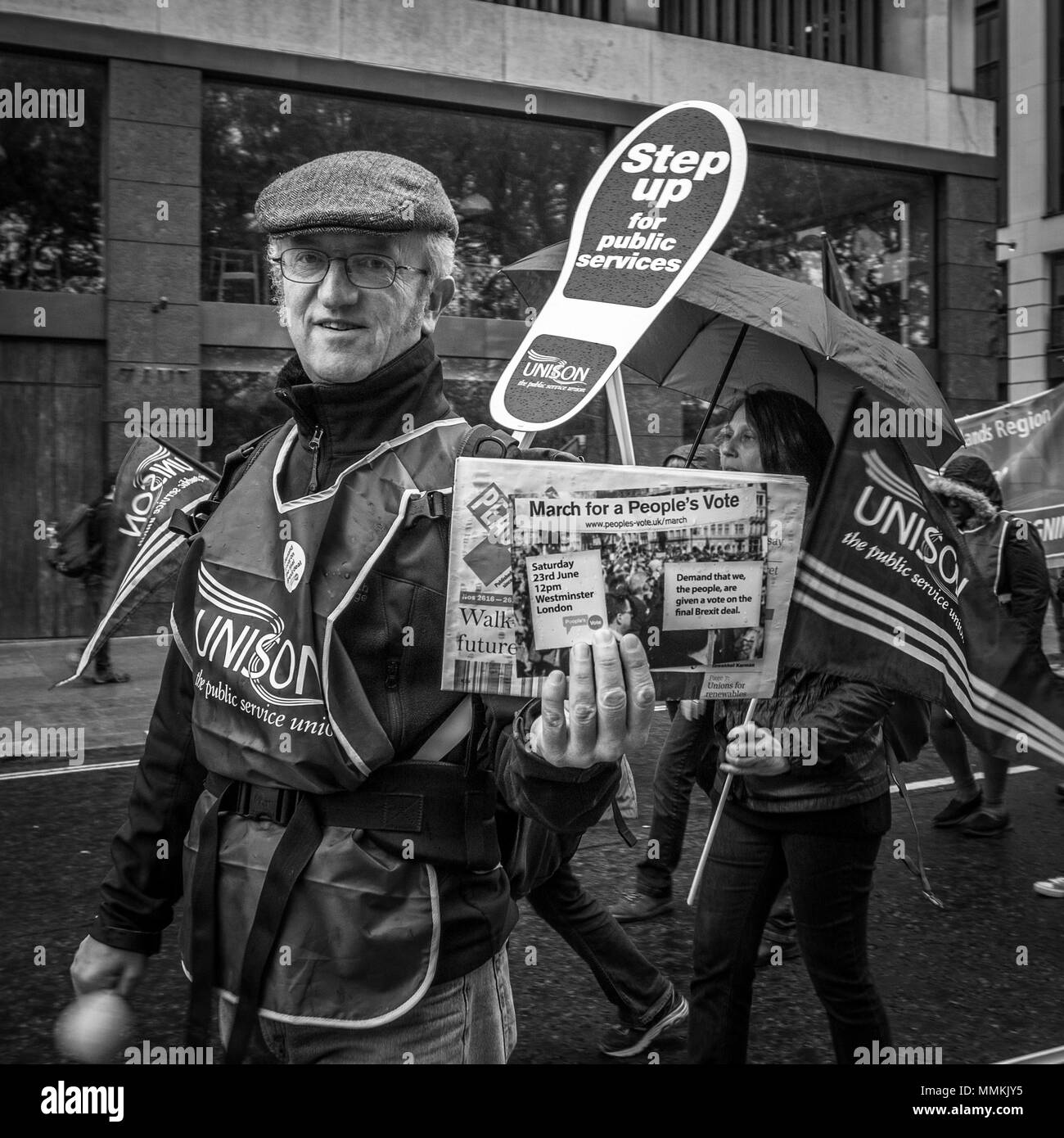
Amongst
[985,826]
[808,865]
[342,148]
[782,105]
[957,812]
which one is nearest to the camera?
[808,865]

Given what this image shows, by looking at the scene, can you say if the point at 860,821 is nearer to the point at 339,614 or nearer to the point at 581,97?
the point at 339,614

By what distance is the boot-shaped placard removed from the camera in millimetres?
2994

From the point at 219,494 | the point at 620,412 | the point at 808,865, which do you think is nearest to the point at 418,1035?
the point at 219,494

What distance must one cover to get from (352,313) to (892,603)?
149 cm

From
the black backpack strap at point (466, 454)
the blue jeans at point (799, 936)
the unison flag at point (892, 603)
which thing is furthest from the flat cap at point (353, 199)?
the blue jeans at point (799, 936)

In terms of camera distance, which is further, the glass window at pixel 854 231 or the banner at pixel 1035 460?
the glass window at pixel 854 231

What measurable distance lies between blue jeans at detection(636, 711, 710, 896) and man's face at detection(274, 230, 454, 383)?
3.10 metres

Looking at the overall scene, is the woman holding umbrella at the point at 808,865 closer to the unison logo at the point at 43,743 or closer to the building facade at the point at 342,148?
the unison logo at the point at 43,743

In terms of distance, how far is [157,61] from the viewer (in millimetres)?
11562

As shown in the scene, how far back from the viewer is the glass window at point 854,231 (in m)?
14.5

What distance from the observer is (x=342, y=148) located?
12344 millimetres

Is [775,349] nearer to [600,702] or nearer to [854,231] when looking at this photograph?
[600,702]

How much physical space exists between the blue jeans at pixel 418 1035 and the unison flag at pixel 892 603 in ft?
4.16
